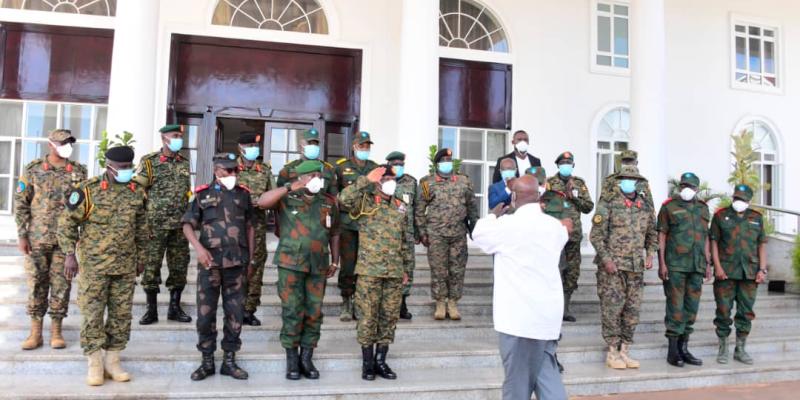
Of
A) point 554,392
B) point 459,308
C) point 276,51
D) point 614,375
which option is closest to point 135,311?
point 459,308

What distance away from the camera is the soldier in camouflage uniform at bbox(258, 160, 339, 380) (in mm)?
4461

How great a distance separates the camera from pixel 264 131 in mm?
9516

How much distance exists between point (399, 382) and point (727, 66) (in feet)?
34.5

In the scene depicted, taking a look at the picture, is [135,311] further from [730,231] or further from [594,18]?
[594,18]

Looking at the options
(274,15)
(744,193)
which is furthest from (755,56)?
(274,15)

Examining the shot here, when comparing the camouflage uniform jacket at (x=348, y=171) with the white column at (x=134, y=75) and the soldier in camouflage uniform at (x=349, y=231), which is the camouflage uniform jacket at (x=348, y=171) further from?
the white column at (x=134, y=75)

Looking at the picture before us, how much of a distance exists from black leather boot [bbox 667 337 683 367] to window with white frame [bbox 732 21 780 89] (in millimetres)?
8180

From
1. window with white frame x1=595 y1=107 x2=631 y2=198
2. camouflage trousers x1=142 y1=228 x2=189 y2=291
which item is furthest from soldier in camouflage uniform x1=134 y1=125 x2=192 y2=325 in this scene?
window with white frame x1=595 y1=107 x2=631 y2=198

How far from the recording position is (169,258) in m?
5.23

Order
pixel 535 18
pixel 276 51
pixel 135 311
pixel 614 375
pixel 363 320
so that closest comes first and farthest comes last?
pixel 363 320
pixel 614 375
pixel 135 311
pixel 276 51
pixel 535 18

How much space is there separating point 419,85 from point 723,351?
192 inches

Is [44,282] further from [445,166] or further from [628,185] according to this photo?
[628,185]

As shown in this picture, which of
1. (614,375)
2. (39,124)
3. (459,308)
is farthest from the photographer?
(39,124)

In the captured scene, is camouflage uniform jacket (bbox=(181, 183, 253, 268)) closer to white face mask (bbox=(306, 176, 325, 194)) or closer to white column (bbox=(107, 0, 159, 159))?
white face mask (bbox=(306, 176, 325, 194))
